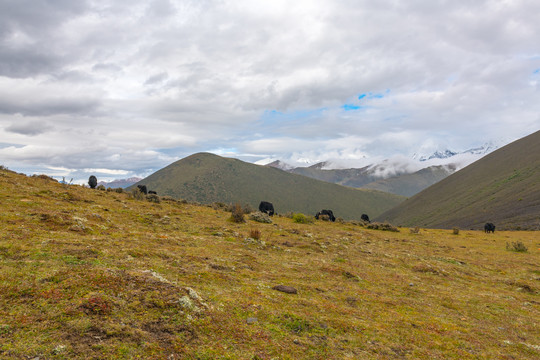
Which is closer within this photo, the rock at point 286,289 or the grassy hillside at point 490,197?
the rock at point 286,289

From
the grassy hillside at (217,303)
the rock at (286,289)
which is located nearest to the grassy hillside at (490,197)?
the grassy hillside at (217,303)

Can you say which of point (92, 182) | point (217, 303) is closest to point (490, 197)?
point (92, 182)

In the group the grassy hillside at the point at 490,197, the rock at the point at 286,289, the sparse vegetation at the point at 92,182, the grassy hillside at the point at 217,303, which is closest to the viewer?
the grassy hillside at the point at 217,303

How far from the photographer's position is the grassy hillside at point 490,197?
66.9 metres

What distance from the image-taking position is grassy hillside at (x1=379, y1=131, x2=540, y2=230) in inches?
2633

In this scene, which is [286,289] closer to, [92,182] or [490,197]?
[92,182]

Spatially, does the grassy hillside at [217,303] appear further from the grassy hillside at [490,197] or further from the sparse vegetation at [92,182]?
the grassy hillside at [490,197]

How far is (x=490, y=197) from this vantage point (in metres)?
88.0

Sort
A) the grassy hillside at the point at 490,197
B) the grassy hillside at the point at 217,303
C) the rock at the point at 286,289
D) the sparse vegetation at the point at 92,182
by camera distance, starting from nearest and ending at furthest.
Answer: the grassy hillside at the point at 217,303, the rock at the point at 286,289, the sparse vegetation at the point at 92,182, the grassy hillside at the point at 490,197

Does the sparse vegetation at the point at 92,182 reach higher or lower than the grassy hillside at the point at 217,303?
higher

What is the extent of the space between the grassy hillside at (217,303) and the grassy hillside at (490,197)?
184 feet

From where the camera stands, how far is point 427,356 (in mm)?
5254

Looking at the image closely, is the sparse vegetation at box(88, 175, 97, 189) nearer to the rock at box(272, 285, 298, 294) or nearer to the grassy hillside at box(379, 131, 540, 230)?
the rock at box(272, 285, 298, 294)

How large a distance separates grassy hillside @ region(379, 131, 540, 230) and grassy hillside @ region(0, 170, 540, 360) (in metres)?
56.0
